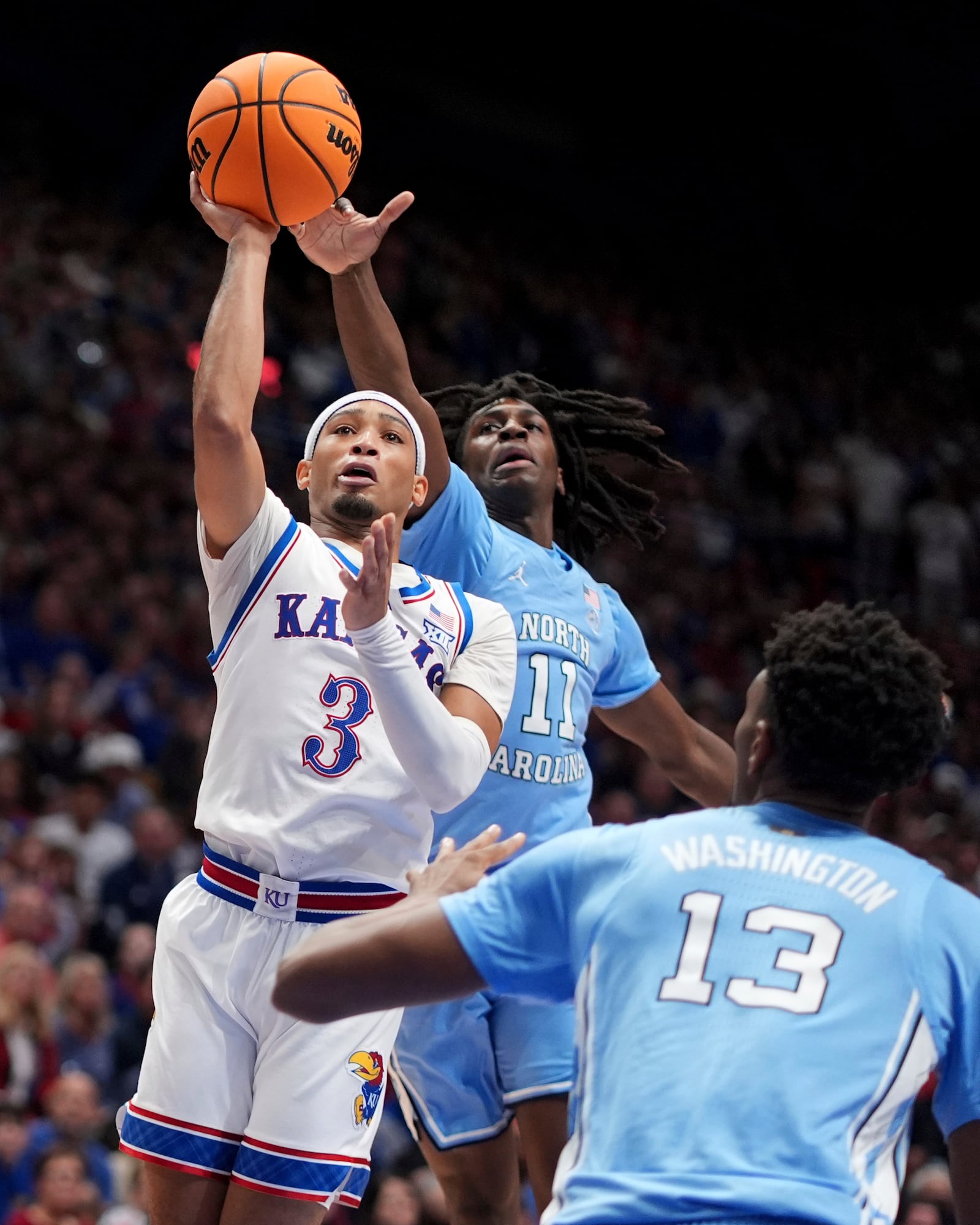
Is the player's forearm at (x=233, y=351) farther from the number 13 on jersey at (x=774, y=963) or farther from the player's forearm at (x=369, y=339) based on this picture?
the number 13 on jersey at (x=774, y=963)

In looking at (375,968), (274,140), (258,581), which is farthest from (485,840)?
(274,140)

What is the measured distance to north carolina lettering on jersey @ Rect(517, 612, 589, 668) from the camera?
14.6ft

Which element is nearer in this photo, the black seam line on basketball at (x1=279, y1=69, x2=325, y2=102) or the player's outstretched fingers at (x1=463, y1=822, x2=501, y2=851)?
the player's outstretched fingers at (x1=463, y1=822, x2=501, y2=851)

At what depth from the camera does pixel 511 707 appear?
170 inches

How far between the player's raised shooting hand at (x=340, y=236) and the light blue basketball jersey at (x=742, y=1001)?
2.27m

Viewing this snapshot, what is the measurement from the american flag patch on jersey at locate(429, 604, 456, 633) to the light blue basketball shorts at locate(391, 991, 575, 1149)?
40.0 inches

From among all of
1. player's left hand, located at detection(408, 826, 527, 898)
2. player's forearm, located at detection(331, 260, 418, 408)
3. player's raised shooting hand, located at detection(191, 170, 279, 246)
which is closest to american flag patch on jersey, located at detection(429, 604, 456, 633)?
player's forearm, located at detection(331, 260, 418, 408)

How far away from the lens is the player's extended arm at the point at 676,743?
4996mm

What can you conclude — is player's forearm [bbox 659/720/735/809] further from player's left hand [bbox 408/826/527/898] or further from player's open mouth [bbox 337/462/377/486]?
player's left hand [bbox 408/826/527/898]

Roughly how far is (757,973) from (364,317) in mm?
2511

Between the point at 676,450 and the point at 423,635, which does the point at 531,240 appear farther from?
the point at 423,635

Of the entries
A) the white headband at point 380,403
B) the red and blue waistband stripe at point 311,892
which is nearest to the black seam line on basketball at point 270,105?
the white headband at point 380,403

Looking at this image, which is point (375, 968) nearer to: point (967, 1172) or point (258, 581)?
point (967, 1172)

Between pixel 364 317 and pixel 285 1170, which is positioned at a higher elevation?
pixel 364 317
